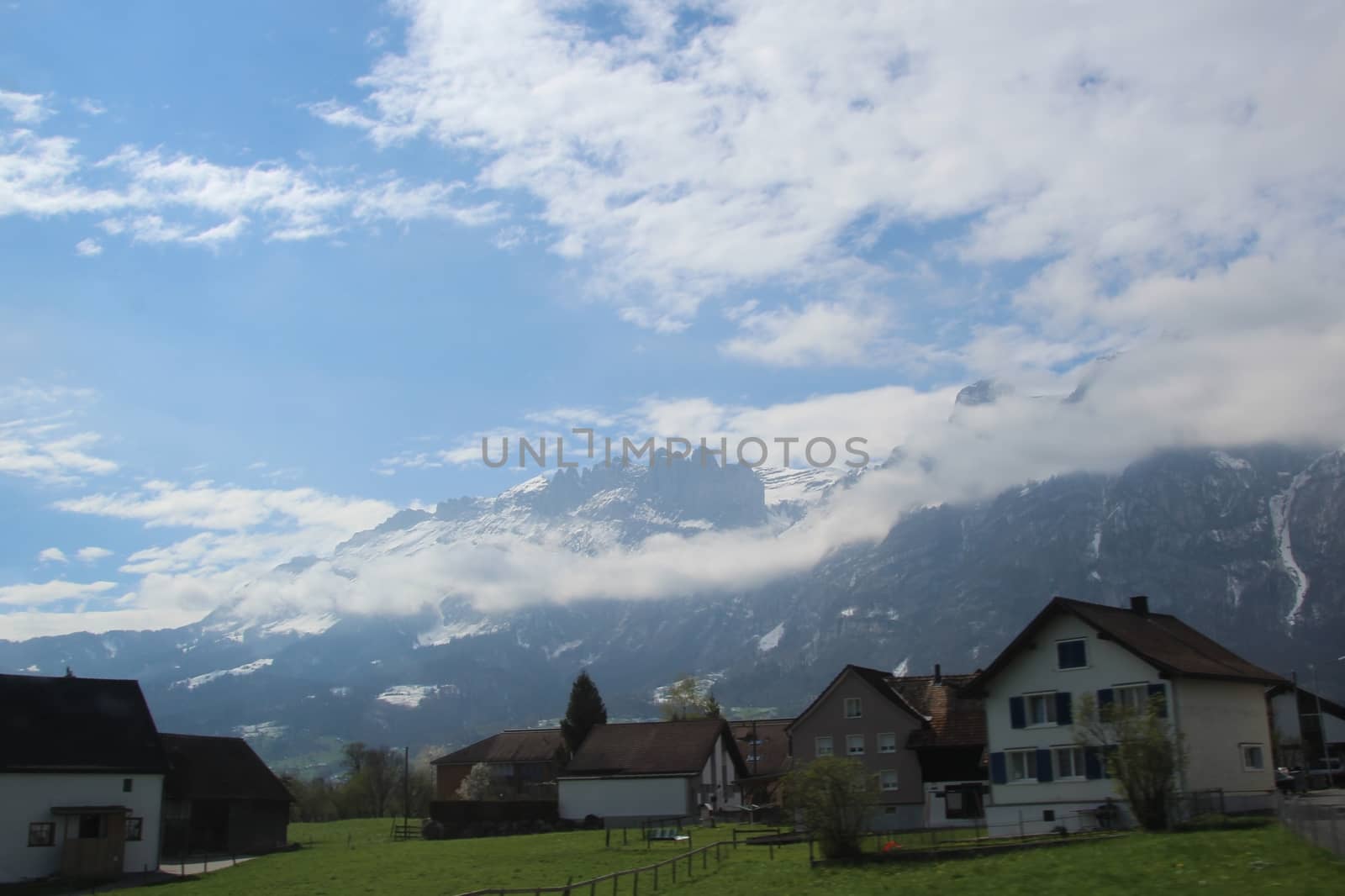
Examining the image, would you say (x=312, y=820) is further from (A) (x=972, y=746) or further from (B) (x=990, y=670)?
(B) (x=990, y=670)

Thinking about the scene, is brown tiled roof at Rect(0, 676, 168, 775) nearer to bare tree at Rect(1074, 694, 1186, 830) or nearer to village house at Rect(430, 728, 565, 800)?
bare tree at Rect(1074, 694, 1186, 830)

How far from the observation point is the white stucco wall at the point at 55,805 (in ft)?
172

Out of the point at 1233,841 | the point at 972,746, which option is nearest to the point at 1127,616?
the point at 972,746

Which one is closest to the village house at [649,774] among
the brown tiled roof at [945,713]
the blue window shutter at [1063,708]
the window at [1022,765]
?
the brown tiled roof at [945,713]

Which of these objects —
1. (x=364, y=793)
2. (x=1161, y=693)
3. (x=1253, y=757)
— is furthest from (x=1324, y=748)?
(x=364, y=793)

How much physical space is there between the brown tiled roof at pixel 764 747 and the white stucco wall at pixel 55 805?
5326cm

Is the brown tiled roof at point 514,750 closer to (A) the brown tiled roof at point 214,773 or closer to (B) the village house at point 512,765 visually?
(B) the village house at point 512,765

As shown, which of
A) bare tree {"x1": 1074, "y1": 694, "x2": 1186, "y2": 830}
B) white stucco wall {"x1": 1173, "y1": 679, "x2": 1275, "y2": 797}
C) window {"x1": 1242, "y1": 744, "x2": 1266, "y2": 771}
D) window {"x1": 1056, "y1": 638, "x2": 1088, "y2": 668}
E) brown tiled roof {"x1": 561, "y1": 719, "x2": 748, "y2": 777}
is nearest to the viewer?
bare tree {"x1": 1074, "y1": 694, "x2": 1186, "y2": 830}

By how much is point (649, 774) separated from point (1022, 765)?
34.0 metres

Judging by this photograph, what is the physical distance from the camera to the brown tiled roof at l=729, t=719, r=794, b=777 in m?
103

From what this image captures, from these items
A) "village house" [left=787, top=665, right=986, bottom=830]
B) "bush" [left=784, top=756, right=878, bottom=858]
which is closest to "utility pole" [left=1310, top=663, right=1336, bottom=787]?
"village house" [left=787, top=665, right=986, bottom=830]

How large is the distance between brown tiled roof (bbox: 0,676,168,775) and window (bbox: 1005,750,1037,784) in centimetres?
4040

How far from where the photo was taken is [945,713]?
228ft

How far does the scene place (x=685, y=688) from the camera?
129m
